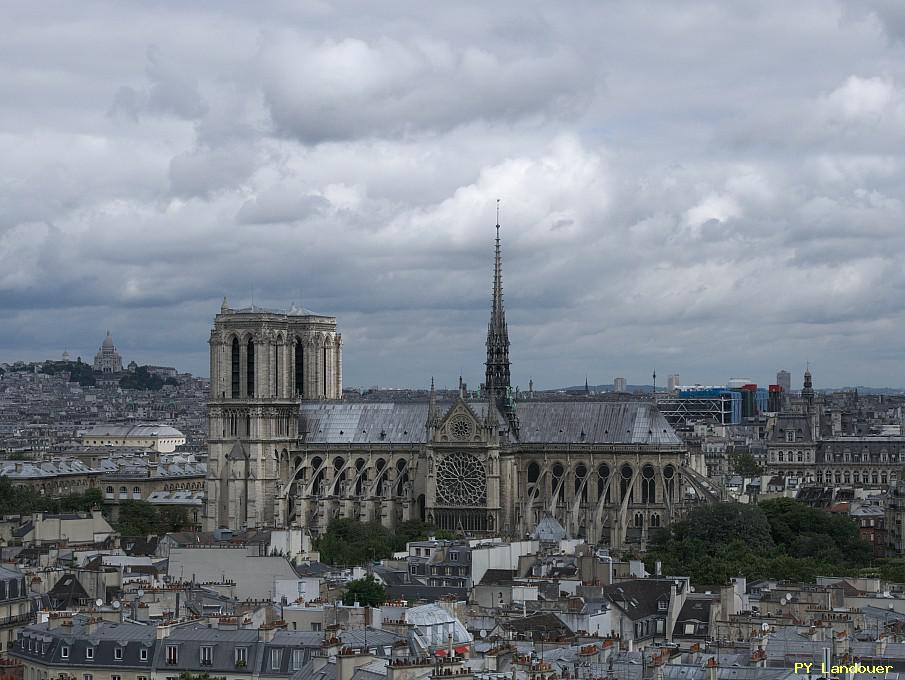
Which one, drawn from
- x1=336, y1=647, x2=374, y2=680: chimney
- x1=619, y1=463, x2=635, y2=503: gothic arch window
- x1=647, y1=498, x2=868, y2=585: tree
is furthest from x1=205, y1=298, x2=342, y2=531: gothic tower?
x1=336, y1=647, x2=374, y2=680: chimney

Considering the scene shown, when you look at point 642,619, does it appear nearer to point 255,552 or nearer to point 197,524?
point 255,552

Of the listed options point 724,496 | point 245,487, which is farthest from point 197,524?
point 724,496

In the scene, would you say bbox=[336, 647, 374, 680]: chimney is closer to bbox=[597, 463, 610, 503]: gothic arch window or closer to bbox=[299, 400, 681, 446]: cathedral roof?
bbox=[299, 400, 681, 446]: cathedral roof

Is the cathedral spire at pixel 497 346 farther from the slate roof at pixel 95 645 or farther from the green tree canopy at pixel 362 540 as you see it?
the slate roof at pixel 95 645

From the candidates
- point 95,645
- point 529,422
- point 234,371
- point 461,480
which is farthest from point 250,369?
point 95,645

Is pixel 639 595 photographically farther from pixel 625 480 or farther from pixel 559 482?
pixel 559 482
